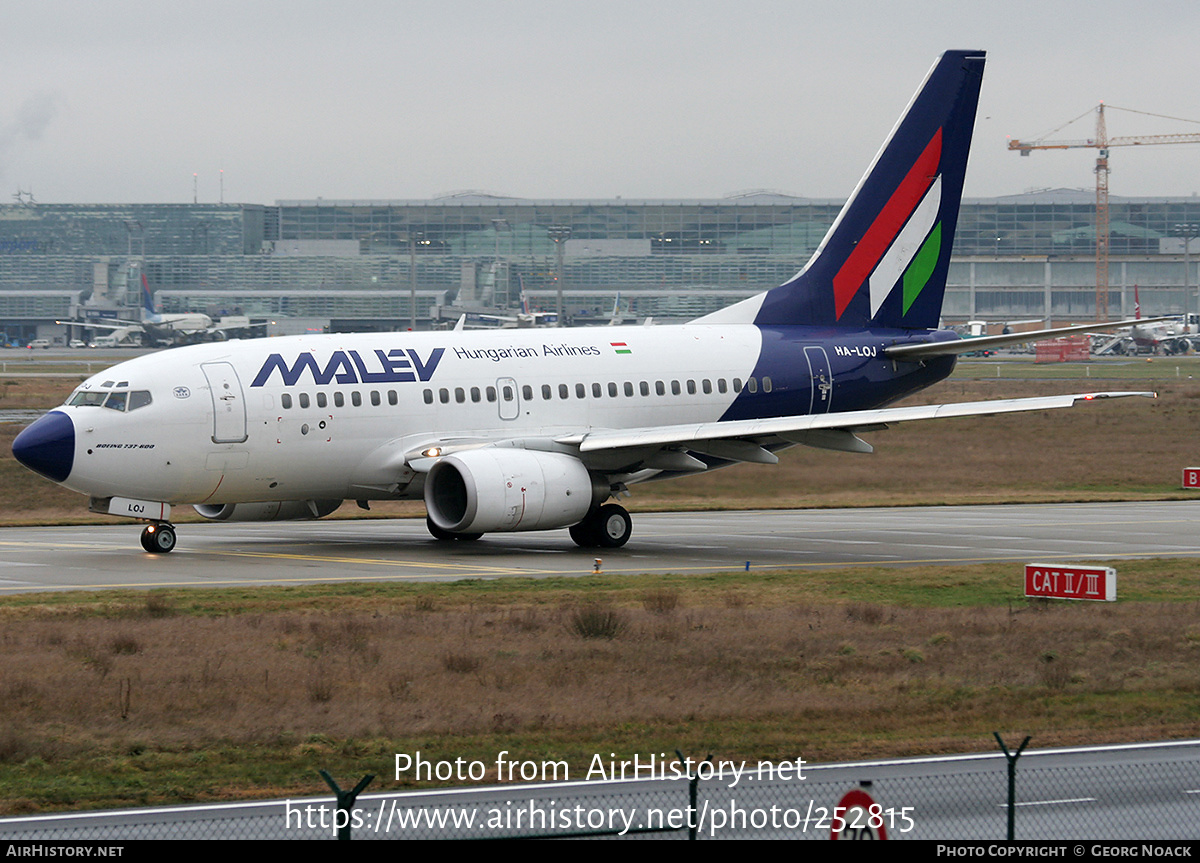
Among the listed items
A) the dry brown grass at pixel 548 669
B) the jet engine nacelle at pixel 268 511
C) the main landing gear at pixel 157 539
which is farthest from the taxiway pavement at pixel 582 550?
the dry brown grass at pixel 548 669

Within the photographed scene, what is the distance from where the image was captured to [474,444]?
37969mm

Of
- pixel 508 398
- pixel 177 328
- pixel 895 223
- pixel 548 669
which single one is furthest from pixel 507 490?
pixel 177 328

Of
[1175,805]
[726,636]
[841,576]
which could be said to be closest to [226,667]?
[726,636]

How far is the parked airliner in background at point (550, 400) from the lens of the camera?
35.1 m

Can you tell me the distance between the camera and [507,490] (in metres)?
35.4

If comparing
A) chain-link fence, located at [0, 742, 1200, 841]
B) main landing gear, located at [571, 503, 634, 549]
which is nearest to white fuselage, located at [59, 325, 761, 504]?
main landing gear, located at [571, 503, 634, 549]

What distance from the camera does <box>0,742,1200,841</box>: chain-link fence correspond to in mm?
13898

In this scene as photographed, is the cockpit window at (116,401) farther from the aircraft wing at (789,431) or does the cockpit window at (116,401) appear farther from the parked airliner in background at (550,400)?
the aircraft wing at (789,431)

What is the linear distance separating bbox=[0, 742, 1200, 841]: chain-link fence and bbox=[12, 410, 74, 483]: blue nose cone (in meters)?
20.5

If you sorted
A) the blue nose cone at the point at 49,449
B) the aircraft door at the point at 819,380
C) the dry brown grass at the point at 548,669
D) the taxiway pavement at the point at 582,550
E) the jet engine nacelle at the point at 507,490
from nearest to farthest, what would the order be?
the dry brown grass at the point at 548,669 → the taxiway pavement at the point at 582,550 → the blue nose cone at the point at 49,449 → the jet engine nacelle at the point at 507,490 → the aircraft door at the point at 819,380

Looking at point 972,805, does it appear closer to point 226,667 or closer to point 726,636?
point 726,636

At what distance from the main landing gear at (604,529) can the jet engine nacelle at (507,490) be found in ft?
3.88

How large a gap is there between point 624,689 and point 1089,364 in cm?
12019
